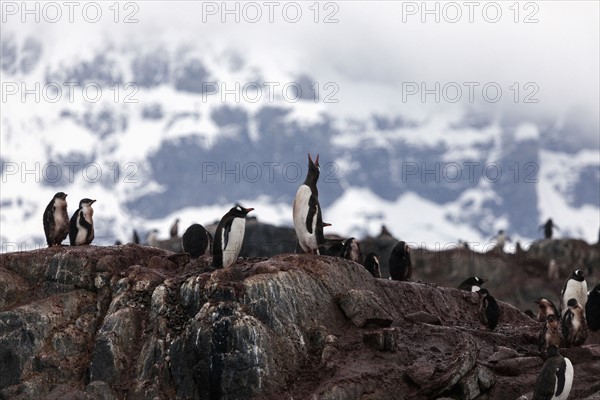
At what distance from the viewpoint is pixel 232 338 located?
30078 millimetres

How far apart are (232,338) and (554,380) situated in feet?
24.3

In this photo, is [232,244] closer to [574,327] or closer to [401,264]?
[574,327]

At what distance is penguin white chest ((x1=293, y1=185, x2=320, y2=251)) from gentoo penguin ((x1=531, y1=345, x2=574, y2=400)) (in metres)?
7.13

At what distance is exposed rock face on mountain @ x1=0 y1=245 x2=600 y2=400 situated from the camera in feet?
98.4

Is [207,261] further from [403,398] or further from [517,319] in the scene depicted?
[517,319]

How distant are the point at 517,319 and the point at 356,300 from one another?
987 cm

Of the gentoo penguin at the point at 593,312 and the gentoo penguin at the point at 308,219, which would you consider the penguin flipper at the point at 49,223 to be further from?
the gentoo penguin at the point at 593,312

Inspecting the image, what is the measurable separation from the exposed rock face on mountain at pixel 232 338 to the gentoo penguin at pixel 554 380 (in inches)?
46.9

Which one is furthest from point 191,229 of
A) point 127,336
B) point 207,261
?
point 127,336

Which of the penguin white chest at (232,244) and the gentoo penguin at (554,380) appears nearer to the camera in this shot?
the gentoo penguin at (554,380)

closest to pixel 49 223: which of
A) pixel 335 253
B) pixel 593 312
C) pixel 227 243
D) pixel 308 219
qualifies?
pixel 227 243

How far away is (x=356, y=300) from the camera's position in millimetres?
32312

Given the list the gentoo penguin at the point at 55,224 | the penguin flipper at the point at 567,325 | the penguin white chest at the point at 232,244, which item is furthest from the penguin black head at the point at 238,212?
the penguin flipper at the point at 567,325

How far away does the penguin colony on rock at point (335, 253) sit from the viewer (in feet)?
98.6
